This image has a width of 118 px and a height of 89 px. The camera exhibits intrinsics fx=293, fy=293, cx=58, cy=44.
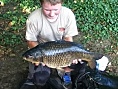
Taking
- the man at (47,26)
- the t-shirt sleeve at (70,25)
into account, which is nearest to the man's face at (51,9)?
the man at (47,26)

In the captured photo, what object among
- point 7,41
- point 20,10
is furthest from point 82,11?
point 7,41

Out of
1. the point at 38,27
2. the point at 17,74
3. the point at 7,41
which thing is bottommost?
the point at 17,74

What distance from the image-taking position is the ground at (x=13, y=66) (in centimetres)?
436

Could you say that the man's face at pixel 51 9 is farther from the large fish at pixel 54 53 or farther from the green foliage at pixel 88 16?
the green foliage at pixel 88 16

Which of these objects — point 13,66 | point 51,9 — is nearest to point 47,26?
point 51,9

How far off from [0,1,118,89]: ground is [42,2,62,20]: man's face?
1.32 meters

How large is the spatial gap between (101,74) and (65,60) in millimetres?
788

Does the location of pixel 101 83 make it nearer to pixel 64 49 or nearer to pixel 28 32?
pixel 64 49

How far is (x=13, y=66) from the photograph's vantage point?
15.4ft

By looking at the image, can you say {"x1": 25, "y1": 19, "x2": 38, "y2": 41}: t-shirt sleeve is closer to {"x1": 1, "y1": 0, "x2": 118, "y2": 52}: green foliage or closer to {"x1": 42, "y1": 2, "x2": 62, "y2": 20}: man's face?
{"x1": 42, "y1": 2, "x2": 62, "y2": 20}: man's face

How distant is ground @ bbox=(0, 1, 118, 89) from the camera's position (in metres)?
4.36

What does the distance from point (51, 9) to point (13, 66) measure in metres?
1.65

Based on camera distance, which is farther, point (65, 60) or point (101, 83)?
point (101, 83)

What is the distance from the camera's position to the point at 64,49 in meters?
3.31
